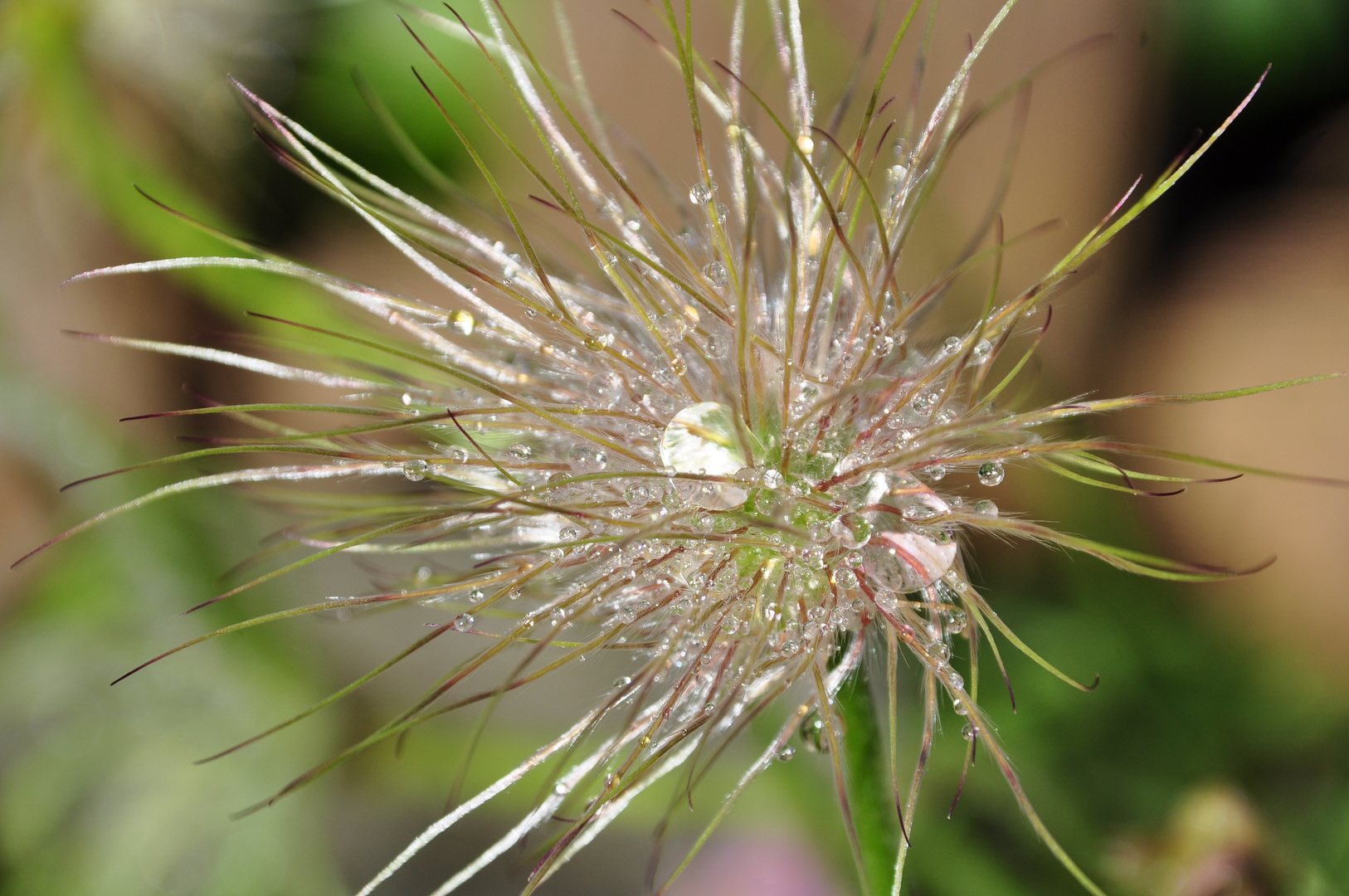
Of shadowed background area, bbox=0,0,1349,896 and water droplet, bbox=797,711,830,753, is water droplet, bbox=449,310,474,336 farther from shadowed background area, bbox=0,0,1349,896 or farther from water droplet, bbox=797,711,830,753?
shadowed background area, bbox=0,0,1349,896

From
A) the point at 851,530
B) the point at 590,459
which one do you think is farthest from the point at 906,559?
the point at 590,459

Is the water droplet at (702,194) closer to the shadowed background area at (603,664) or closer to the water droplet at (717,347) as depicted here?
the water droplet at (717,347)

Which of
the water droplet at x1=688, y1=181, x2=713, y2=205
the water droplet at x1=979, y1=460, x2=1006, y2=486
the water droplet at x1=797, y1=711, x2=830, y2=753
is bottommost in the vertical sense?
the water droplet at x1=797, y1=711, x2=830, y2=753

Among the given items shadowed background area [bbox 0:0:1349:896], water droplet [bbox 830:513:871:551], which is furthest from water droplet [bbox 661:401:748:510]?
shadowed background area [bbox 0:0:1349:896]

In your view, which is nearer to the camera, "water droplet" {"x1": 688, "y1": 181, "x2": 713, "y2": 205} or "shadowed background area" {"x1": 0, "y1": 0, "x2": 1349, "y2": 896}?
"water droplet" {"x1": 688, "y1": 181, "x2": 713, "y2": 205}

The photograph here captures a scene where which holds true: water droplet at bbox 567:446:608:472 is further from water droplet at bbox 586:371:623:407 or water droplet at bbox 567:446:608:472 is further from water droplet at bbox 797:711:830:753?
water droplet at bbox 797:711:830:753

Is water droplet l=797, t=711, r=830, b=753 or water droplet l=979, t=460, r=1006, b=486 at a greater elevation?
water droplet l=979, t=460, r=1006, b=486

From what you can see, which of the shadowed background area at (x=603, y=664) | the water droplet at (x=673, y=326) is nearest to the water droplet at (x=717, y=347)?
the water droplet at (x=673, y=326)
